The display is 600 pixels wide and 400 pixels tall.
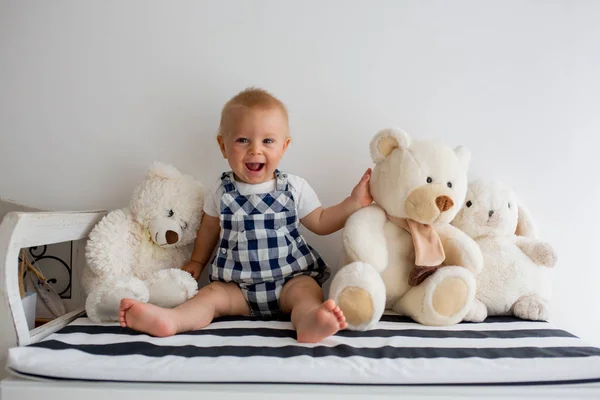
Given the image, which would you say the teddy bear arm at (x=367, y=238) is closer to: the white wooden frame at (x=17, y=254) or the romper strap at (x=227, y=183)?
the romper strap at (x=227, y=183)

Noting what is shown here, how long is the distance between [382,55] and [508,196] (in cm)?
56

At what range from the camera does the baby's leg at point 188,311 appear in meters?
0.95

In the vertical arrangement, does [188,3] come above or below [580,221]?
above

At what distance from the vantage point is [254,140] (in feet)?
3.84

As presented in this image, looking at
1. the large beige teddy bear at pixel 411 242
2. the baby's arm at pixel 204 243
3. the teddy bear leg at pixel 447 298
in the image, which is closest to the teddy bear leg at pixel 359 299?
the large beige teddy bear at pixel 411 242

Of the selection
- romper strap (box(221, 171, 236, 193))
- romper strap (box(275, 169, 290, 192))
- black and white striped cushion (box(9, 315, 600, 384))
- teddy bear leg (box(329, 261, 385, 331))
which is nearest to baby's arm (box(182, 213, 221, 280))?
romper strap (box(221, 171, 236, 193))

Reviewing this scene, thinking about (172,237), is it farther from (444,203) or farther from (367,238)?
(444,203)

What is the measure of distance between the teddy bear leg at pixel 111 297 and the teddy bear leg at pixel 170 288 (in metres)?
0.04

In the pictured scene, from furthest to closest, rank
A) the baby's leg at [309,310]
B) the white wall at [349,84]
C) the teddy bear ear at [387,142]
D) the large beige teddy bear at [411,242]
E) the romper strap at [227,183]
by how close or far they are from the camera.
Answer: the white wall at [349,84] < the romper strap at [227,183] < the teddy bear ear at [387,142] < the large beige teddy bear at [411,242] < the baby's leg at [309,310]

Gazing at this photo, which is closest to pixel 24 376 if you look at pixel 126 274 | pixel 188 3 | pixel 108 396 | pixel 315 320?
pixel 108 396

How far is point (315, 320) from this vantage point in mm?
903

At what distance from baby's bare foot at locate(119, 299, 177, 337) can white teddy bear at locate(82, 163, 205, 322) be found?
0.17m

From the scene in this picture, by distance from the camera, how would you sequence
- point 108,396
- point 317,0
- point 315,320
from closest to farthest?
point 108,396
point 315,320
point 317,0

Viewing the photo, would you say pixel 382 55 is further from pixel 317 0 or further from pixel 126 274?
pixel 126 274
